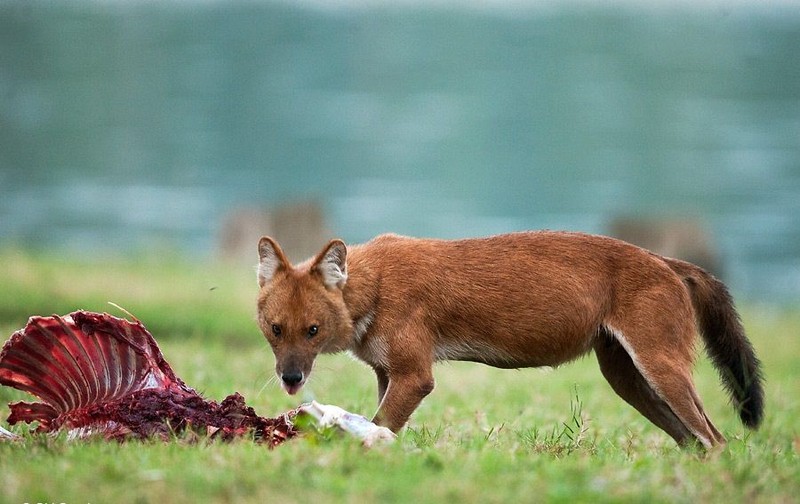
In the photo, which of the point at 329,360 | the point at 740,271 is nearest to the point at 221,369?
the point at 329,360

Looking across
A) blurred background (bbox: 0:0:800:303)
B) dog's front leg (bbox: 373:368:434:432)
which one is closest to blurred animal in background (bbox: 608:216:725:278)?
blurred background (bbox: 0:0:800:303)

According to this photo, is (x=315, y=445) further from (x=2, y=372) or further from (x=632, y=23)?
(x=632, y=23)

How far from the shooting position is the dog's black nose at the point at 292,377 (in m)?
7.50

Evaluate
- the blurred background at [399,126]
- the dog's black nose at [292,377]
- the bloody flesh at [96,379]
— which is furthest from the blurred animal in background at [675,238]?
the bloody flesh at [96,379]

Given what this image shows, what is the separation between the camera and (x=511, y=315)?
810 centimetres

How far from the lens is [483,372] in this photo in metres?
12.9

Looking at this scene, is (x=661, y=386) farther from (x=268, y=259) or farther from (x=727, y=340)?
(x=268, y=259)

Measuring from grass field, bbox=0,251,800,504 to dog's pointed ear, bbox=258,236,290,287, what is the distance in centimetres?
65

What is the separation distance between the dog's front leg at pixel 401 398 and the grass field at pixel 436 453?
0.12 meters

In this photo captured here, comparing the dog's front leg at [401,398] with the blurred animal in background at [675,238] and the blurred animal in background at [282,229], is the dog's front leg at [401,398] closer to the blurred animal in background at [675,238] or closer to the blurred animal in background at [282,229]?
the blurred animal in background at [282,229]

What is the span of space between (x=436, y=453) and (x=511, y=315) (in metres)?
1.64

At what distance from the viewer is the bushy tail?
Result: 829 centimetres

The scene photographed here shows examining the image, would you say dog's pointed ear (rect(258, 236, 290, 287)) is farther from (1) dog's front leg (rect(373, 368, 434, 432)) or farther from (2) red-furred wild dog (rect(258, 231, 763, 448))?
(1) dog's front leg (rect(373, 368, 434, 432))

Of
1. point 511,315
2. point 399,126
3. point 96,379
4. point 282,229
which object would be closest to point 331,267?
point 511,315
